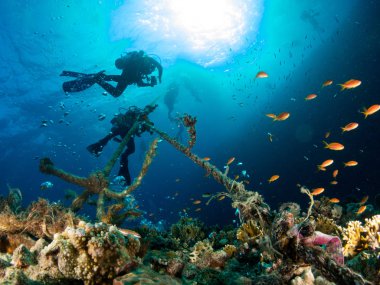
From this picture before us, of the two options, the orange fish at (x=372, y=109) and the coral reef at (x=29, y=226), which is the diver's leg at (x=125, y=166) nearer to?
the coral reef at (x=29, y=226)

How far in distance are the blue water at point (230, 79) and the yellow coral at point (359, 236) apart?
9636 millimetres

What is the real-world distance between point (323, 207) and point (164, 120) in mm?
54436

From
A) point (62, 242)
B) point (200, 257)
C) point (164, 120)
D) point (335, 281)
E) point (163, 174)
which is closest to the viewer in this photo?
point (335, 281)

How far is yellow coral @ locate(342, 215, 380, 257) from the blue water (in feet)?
31.6

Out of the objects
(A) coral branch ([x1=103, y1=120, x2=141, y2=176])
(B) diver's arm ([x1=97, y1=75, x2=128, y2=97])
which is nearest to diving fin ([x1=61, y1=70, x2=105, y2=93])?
(B) diver's arm ([x1=97, y1=75, x2=128, y2=97])

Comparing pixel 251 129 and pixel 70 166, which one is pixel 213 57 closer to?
pixel 251 129

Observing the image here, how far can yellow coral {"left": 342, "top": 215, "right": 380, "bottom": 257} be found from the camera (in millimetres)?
4305

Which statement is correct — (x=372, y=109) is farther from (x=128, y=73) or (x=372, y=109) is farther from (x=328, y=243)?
(x=128, y=73)

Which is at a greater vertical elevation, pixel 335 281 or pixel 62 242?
pixel 62 242

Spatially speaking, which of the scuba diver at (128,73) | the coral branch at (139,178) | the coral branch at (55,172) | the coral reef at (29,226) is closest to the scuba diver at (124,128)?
the scuba diver at (128,73)

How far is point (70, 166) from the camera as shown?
6981 centimetres

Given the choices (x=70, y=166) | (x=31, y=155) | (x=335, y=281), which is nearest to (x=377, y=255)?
(x=335, y=281)

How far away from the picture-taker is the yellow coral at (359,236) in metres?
4.30

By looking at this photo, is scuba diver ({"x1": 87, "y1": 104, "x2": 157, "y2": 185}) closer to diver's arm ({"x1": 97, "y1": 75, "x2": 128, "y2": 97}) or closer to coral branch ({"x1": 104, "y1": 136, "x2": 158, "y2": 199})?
diver's arm ({"x1": 97, "y1": 75, "x2": 128, "y2": 97})
